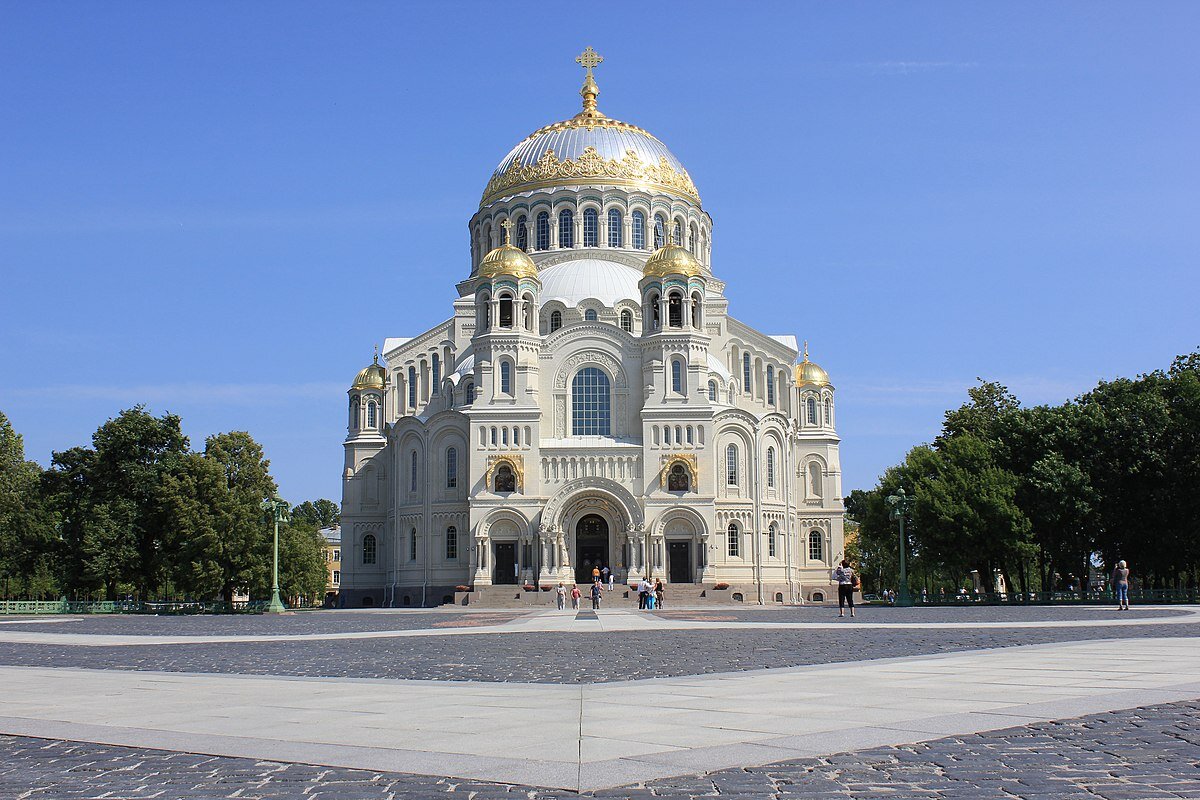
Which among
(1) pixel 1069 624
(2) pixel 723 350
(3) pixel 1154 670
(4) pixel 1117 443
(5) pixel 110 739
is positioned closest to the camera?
(5) pixel 110 739

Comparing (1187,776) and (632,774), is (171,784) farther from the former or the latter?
(1187,776)

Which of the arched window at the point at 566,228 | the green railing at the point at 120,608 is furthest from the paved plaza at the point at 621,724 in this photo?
the arched window at the point at 566,228

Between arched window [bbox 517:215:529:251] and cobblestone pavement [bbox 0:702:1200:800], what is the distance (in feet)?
223

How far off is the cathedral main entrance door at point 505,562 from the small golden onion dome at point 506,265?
48.9 ft

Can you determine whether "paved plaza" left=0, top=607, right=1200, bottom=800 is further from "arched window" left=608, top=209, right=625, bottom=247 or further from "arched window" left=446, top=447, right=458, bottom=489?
"arched window" left=608, top=209, right=625, bottom=247

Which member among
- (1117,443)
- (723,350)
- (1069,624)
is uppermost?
(723,350)

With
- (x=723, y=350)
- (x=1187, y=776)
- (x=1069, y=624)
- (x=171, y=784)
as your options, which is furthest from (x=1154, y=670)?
(x=723, y=350)

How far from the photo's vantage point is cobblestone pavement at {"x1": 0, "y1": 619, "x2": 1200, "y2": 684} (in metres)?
16.5

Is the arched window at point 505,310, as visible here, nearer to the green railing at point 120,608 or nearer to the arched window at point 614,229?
the arched window at point 614,229

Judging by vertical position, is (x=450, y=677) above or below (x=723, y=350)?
below

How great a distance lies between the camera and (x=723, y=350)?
237ft

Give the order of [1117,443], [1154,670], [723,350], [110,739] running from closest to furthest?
[110,739] < [1154,670] < [1117,443] < [723,350]

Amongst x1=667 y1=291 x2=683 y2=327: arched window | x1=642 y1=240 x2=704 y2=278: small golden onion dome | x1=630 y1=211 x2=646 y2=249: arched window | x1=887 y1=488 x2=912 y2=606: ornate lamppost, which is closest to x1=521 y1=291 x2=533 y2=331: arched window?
x1=642 y1=240 x2=704 y2=278: small golden onion dome

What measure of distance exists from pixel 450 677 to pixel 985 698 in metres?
7.10
